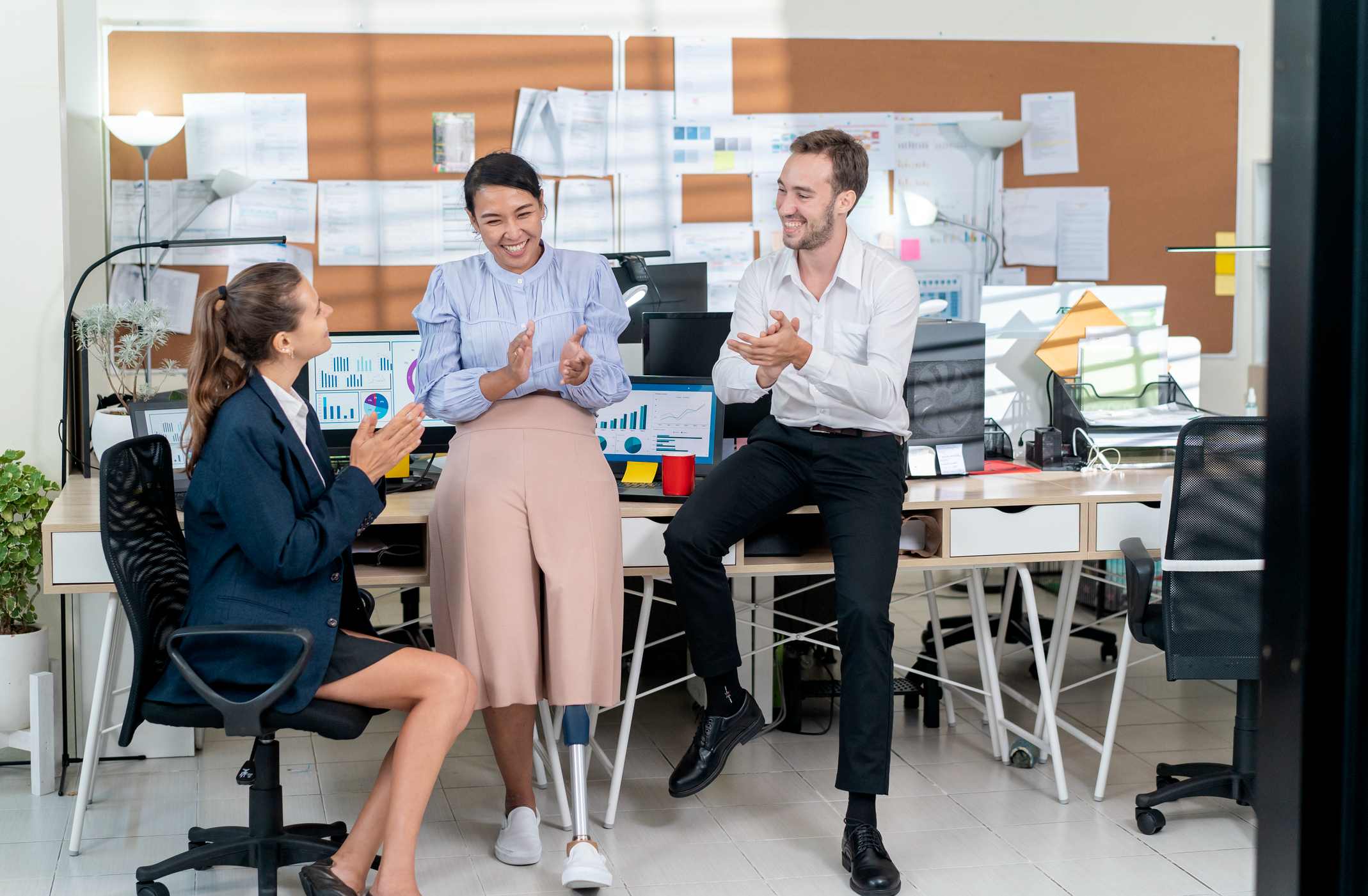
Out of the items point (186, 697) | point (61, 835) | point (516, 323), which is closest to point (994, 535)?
point (516, 323)

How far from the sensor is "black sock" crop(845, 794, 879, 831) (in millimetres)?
2590

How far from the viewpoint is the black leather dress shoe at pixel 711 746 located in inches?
109

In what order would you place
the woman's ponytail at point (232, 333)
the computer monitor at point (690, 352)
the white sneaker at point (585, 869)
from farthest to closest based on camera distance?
the computer monitor at point (690, 352), the white sneaker at point (585, 869), the woman's ponytail at point (232, 333)

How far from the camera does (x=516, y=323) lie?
2.66 meters

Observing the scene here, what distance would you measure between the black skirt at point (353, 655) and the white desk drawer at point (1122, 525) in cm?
161

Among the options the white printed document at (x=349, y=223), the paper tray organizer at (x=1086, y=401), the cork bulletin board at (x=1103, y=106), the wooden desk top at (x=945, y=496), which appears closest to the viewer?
the wooden desk top at (x=945, y=496)

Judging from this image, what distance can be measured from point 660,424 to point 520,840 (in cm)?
106

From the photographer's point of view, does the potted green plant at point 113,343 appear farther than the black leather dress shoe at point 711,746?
Yes

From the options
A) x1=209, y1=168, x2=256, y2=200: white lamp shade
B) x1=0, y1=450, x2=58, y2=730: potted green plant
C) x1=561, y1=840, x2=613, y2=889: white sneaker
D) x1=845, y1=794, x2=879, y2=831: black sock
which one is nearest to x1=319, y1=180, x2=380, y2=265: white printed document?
x1=209, y1=168, x2=256, y2=200: white lamp shade

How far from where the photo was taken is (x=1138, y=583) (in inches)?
111

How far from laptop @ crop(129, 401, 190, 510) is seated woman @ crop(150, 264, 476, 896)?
85cm

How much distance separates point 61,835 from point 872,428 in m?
1.93

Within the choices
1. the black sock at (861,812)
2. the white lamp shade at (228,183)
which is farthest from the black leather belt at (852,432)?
the white lamp shade at (228,183)

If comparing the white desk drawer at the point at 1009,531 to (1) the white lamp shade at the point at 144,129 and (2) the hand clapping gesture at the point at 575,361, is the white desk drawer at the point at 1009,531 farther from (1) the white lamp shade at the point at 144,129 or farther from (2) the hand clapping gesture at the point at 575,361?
(1) the white lamp shade at the point at 144,129
